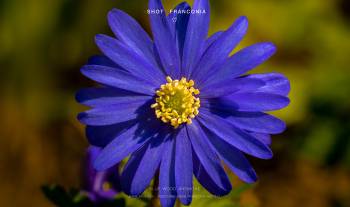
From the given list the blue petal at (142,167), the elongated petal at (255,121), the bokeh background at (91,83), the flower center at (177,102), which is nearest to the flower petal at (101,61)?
the flower center at (177,102)

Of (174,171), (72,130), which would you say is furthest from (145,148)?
(72,130)

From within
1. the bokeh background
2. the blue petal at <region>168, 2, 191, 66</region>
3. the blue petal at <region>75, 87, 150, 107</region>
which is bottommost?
the bokeh background

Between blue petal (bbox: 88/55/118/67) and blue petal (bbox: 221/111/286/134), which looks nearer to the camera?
blue petal (bbox: 221/111/286/134)

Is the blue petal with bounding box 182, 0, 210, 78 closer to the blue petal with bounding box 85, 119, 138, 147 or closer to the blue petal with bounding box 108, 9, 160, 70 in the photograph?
the blue petal with bounding box 108, 9, 160, 70

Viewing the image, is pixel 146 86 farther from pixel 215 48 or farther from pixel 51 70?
pixel 51 70

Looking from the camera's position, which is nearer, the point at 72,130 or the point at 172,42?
the point at 172,42

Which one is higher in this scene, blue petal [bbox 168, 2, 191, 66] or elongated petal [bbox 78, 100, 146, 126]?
blue petal [bbox 168, 2, 191, 66]

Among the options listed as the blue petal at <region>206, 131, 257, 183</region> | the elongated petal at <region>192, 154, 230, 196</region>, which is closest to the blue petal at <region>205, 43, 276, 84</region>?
the blue petal at <region>206, 131, 257, 183</region>
